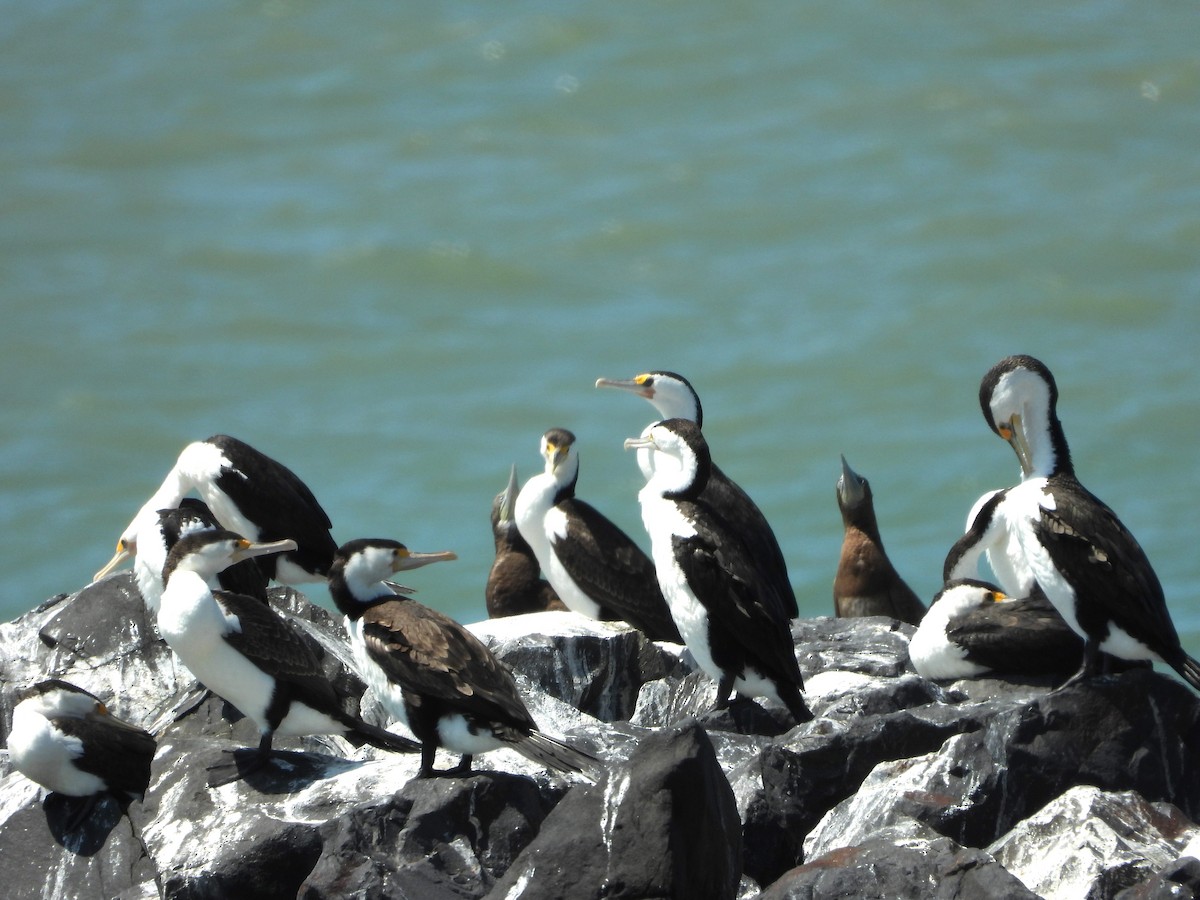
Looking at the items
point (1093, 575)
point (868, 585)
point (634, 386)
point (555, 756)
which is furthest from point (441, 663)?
point (868, 585)

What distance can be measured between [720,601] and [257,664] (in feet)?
6.87

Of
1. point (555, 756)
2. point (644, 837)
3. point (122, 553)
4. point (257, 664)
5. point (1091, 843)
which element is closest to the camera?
point (644, 837)

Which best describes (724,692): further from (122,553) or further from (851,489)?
(851,489)

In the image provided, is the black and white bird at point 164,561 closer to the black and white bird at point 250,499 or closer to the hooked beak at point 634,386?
the black and white bird at point 250,499

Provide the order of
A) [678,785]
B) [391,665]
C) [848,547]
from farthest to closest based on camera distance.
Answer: [848,547] < [391,665] < [678,785]

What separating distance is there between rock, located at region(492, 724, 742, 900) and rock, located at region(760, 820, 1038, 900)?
0.27 m

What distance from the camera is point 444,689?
688 centimetres

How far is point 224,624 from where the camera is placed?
7.59 metres

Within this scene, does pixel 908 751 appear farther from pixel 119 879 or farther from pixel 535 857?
pixel 119 879

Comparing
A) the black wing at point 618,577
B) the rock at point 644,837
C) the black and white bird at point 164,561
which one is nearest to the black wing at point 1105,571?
the rock at point 644,837

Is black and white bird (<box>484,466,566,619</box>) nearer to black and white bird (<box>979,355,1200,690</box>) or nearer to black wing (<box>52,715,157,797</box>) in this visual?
black wing (<box>52,715,157,797</box>)

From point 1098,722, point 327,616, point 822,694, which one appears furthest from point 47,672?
point 1098,722

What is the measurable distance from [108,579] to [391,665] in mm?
3323

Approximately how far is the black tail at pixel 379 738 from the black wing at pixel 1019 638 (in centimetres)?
265
